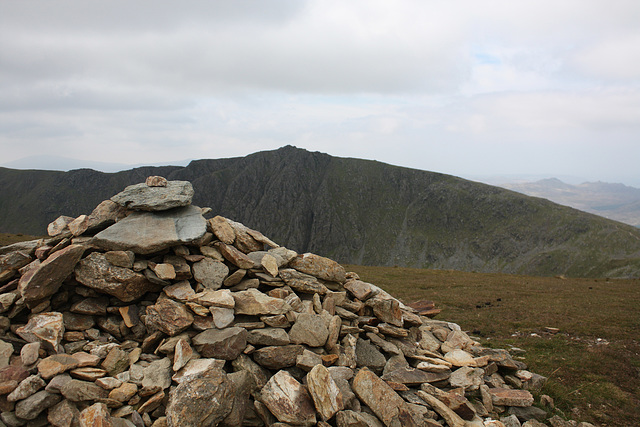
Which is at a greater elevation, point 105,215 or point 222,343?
point 105,215

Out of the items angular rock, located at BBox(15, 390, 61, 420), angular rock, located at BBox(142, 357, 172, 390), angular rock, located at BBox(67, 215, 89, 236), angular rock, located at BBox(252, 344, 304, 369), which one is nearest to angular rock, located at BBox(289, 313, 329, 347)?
angular rock, located at BBox(252, 344, 304, 369)

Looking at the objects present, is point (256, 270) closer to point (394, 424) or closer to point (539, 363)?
point (394, 424)

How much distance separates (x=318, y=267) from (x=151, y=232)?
7.58 m

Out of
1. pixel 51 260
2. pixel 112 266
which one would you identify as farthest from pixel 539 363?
pixel 51 260

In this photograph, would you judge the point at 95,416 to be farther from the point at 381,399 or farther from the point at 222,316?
the point at 381,399

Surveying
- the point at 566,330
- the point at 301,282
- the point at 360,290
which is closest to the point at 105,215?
the point at 301,282

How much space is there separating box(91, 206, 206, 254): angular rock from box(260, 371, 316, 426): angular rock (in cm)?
668

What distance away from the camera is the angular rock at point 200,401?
9414 millimetres

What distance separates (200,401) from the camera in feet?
31.7

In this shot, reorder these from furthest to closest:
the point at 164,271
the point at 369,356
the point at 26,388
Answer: the point at 369,356 < the point at 164,271 < the point at 26,388

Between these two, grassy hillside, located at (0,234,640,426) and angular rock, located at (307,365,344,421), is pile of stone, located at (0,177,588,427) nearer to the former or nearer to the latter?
angular rock, located at (307,365,344,421)

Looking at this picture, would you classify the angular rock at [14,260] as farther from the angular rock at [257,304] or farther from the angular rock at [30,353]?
the angular rock at [257,304]

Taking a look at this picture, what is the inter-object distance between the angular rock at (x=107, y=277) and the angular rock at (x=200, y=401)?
458 cm

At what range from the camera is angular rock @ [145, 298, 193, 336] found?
11954 mm
